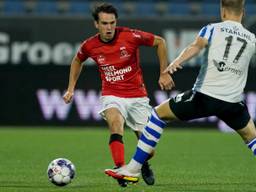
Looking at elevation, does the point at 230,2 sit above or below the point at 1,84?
above

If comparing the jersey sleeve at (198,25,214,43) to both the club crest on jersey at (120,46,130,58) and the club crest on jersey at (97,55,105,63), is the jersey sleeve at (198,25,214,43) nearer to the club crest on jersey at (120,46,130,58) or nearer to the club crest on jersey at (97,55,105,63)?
the club crest on jersey at (120,46,130,58)

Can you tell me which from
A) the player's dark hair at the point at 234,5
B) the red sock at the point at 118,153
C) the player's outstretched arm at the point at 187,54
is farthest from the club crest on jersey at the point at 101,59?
the player's dark hair at the point at 234,5

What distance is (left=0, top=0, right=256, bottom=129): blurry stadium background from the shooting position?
61.8ft

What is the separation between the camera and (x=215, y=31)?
24.8ft

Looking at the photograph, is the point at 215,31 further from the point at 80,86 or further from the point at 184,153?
the point at 80,86

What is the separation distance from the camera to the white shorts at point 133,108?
352 inches

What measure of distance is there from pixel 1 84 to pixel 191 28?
14.5 ft

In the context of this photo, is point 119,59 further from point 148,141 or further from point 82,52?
point 148,141

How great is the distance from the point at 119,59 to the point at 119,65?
7cm

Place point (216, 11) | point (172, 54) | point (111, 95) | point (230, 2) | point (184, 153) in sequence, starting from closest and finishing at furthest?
point (230, 2), point (111, 95), point (184, 153), point (172, 54), point (216, 11)

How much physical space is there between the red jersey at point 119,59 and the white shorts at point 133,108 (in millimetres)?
62

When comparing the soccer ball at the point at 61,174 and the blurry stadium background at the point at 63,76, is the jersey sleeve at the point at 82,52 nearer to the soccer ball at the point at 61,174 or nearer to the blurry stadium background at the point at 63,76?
the soccer ball at the point at 61,174

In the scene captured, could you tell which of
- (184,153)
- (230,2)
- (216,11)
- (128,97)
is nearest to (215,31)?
(230,2)

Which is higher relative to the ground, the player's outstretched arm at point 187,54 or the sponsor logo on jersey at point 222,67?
the player's outstretched arm at point 187,54
